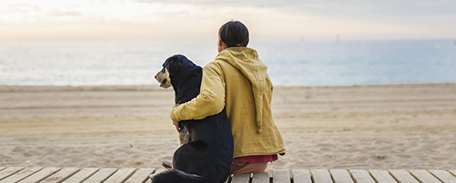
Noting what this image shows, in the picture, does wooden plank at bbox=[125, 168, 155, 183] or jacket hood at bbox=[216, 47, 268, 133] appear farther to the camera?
wooden plank at bbox=[125, 168, 155, 183]

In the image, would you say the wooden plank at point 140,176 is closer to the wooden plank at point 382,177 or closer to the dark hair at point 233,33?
the dark hair at point 233,33

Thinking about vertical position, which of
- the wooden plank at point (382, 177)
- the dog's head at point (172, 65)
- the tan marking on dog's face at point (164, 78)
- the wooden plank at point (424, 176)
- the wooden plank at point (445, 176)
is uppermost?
the dog's head at point (172, 65)

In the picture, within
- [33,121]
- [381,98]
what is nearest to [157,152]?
[33,121]

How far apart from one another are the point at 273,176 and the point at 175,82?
1.17 m

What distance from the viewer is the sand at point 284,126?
5219 millimetres

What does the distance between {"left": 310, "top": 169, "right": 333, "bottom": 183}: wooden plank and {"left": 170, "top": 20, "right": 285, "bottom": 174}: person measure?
45 cm

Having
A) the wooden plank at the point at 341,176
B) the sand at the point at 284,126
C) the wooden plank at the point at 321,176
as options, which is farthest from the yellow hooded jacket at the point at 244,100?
the sand at the point at 284,126

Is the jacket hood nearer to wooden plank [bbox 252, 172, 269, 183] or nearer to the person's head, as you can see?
the person's head

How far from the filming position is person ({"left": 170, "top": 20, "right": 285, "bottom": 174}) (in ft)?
9.08

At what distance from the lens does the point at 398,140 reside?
20.3 feet

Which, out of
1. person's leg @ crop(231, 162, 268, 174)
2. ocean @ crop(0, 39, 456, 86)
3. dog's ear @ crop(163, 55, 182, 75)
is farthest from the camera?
ocean @ crop(0, 39, 456, 86)

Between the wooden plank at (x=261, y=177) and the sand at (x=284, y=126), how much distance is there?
189 cm

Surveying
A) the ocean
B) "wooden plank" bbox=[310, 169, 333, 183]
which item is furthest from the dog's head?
the ocean

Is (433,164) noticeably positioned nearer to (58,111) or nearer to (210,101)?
(210,101)
